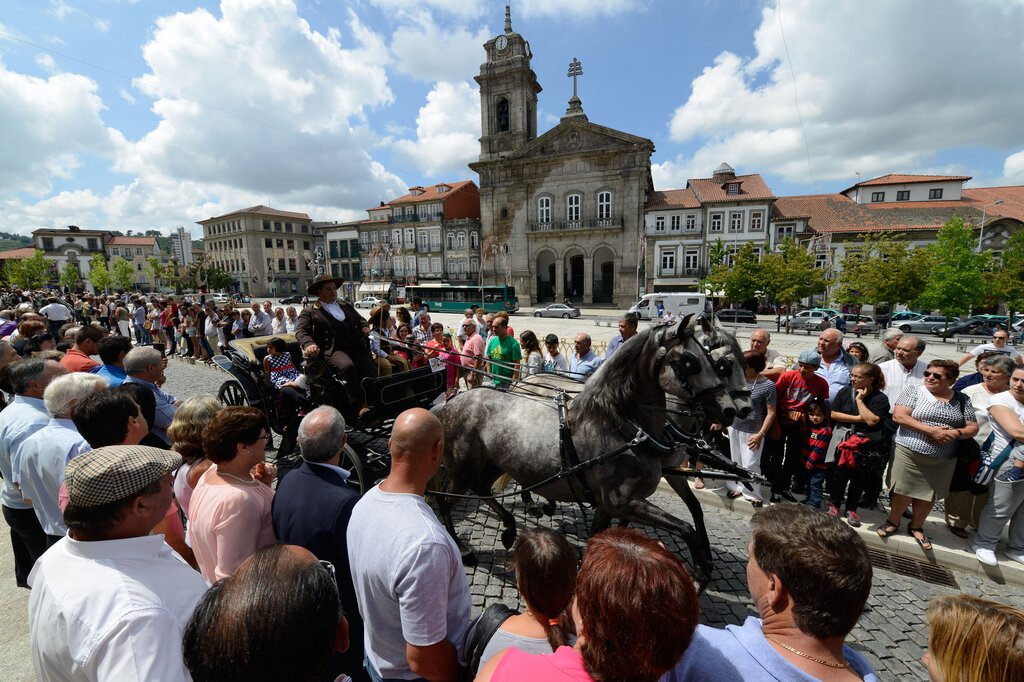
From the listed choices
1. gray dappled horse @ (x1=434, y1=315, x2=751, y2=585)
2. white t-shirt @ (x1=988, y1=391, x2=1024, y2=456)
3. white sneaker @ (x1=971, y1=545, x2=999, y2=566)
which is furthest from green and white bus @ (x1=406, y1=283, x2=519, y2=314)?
white sneaker @ (x1=971, y1=545, x2=999, y2=566)

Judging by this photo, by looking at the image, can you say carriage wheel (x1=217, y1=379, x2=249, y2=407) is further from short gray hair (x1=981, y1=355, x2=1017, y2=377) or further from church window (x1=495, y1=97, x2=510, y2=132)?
church window (x1=495, y1=97, x2=510, y2=132)

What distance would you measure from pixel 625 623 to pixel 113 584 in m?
1.59

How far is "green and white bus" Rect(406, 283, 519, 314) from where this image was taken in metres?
37.7

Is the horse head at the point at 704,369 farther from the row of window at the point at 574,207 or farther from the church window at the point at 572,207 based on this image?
the church window at the point at 572,207

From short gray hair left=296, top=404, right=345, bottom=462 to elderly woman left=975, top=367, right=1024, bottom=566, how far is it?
17.9 feet

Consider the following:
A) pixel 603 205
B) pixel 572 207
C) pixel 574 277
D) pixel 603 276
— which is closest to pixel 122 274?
pixel 574 277

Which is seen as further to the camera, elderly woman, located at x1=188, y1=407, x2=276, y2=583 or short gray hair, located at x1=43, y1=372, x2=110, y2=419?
short gray hair, located at x1=43, y1=372, x2=110, y2=419

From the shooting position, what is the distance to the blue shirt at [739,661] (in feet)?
4.14

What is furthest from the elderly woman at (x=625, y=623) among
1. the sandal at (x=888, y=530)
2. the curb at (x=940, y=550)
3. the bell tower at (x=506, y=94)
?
the bell tower at (x=506, y=94)

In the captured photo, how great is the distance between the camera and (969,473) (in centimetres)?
402

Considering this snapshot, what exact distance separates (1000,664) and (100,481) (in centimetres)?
280

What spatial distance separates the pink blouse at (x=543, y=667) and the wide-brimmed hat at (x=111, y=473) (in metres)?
1.39

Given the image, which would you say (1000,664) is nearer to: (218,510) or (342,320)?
(218,510)

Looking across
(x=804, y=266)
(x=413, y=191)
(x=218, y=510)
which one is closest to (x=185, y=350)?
(x=218, y=510)
